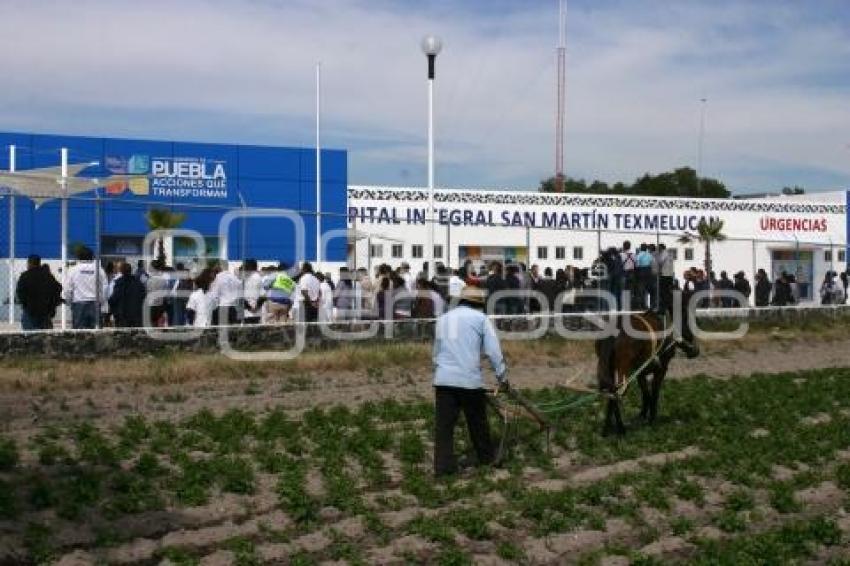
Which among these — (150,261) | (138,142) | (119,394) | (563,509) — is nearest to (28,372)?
(119,394)

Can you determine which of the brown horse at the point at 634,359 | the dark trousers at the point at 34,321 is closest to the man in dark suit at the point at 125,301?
the dark trousers at the point at 34,321

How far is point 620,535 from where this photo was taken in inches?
350

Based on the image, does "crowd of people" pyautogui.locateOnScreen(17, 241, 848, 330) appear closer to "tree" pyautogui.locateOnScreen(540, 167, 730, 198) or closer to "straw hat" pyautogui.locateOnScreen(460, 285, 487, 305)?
"straw hat" pyautogui.locateOnScreen(460, 285, 487, 305)

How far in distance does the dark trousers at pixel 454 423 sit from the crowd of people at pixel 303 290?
12.4ft

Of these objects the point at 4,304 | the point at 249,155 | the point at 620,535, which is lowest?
the point at 620,535

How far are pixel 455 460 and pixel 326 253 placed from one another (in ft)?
64.1

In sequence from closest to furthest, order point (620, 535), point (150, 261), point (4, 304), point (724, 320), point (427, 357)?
point (620, 535), point (4, 304), point (427, 357), point (150, 261), point (724, 320)

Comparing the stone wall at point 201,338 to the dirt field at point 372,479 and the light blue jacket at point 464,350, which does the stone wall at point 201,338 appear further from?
the light blue jacket at point 464,350

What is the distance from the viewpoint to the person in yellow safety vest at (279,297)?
19.8 meters

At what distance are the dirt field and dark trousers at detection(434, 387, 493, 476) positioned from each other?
248 mm

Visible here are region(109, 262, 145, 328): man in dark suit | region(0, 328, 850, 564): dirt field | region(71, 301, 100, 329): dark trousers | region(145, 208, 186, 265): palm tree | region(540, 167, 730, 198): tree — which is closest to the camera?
region(0, 328, 850, 564): dirt field

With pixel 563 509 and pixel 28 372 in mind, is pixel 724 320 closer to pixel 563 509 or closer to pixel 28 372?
pixel 28 372

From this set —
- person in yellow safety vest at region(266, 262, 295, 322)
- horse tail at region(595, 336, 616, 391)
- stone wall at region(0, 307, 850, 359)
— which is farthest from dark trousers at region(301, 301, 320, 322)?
horse tail at region(595, 336, 616, 391)

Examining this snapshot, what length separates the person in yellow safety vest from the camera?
1984 cm
